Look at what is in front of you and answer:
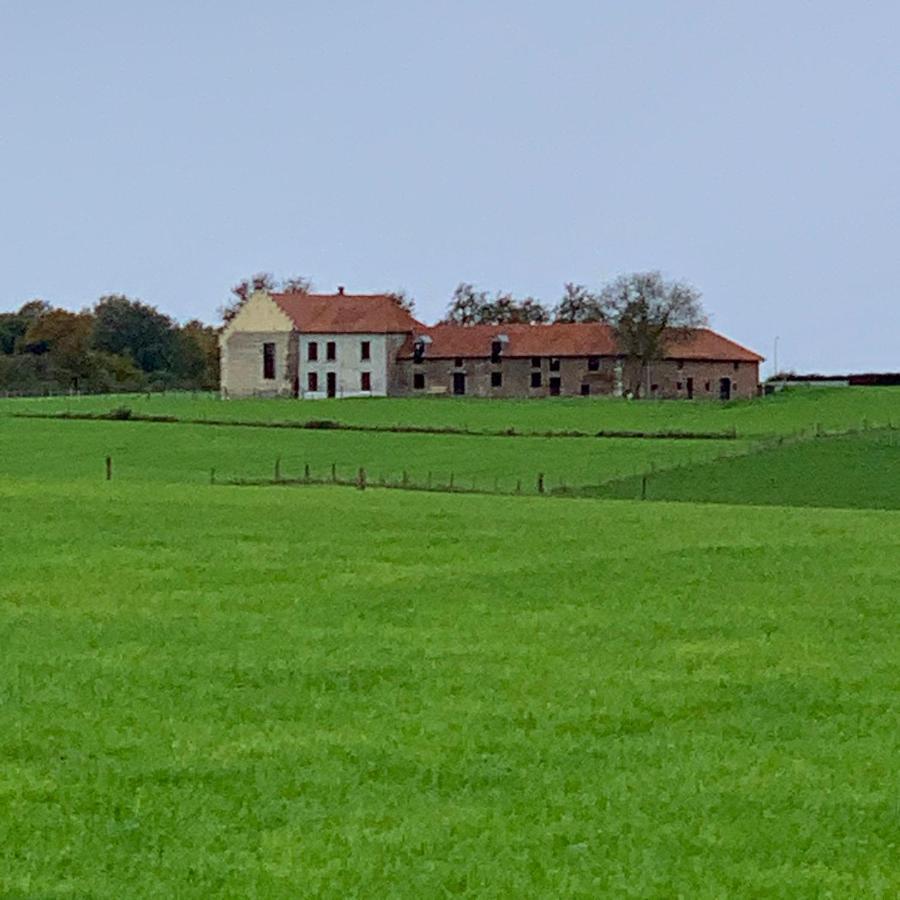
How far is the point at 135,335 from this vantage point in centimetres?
15788

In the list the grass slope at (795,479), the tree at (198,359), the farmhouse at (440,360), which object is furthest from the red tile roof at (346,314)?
the grass slope at (795,479)

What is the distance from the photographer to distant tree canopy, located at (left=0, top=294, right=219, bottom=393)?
477ft

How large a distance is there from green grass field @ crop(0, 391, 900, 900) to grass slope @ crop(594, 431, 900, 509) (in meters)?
22.5

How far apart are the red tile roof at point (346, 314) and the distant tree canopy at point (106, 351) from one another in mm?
19340

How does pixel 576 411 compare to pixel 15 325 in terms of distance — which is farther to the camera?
pixel 15 325

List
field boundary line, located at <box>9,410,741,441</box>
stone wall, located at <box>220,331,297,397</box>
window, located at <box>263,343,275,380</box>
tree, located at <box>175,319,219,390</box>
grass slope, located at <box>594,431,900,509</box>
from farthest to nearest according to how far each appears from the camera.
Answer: tree, located at <box>175,319,219,390</box>, window, located at <box>263,343,275,380</box>, stone wall, located at <box>220,331,297,397</box>, field boundary line, located at <box>9,410,741,441</box>, grass slope, located at <box>594,431,900,509</box>

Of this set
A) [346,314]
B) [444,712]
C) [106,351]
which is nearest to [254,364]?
[346,314]

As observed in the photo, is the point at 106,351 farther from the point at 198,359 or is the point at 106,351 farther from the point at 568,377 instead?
the point at 568,377

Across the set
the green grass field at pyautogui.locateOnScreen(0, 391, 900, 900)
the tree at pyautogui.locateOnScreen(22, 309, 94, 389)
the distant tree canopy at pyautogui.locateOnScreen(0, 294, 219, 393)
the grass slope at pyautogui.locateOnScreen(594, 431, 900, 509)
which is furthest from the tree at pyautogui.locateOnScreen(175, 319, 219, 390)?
the green grass field at pyautogui.locateOnScreen(0, 391, 900, 900)

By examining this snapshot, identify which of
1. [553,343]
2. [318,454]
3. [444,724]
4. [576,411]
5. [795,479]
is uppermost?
[553,343]

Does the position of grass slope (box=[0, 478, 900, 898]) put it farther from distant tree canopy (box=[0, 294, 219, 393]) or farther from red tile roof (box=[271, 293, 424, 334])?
distant tree canopy (box=[0, 294, 219, 393])

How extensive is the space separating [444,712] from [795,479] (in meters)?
45.7

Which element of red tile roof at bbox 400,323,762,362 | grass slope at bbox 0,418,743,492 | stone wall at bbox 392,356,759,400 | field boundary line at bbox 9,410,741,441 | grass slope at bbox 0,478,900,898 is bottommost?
grass slope at bbox 0,478,900,898

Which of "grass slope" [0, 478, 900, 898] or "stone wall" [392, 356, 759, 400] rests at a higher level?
"stone wall" [392, 356, 759, 400]
